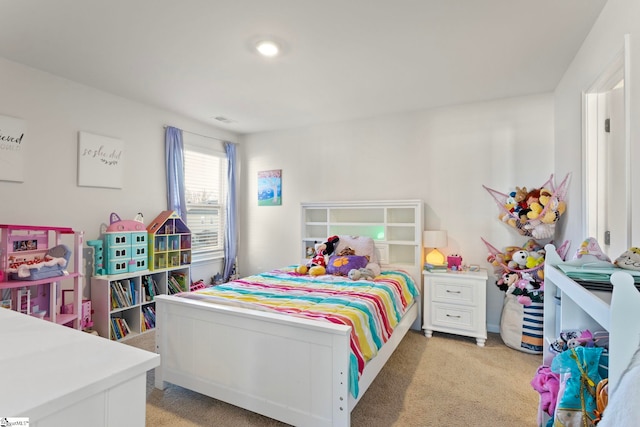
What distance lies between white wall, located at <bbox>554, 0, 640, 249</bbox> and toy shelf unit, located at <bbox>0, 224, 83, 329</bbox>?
384cm

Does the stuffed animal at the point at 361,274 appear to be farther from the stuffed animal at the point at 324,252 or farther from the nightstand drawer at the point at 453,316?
the nightstand drawer at the point at 453,316

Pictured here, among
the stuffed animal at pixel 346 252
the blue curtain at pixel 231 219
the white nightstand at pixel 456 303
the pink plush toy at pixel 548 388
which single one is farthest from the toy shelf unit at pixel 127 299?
the pink plush toy at pixel 548 388

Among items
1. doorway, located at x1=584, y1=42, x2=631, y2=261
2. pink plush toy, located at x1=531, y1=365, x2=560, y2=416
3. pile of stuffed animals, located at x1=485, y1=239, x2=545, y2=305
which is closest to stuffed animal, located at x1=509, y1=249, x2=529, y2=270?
pile of stuffed animals, located at x1=485, y1=239, x2=545, y2=305

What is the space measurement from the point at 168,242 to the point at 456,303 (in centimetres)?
Answer: 324

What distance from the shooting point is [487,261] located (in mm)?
3469

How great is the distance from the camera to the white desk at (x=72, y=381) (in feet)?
1.84

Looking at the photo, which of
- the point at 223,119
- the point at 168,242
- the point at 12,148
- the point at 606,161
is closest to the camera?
the point at 606,161

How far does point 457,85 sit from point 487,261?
6.13 ft

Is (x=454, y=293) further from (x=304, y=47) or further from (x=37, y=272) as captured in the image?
(x=37, y=272)

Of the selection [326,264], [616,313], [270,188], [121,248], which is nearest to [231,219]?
[270,188]

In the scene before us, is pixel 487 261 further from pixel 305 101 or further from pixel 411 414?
pixel 305 101

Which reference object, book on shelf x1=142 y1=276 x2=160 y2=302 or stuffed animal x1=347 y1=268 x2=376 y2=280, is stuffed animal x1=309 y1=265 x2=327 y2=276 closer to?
stuffed animal x1=347 y1=268 x2=376 y2=280

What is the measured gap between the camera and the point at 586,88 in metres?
2.24

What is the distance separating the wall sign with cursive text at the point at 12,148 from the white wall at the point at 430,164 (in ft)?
8.95
